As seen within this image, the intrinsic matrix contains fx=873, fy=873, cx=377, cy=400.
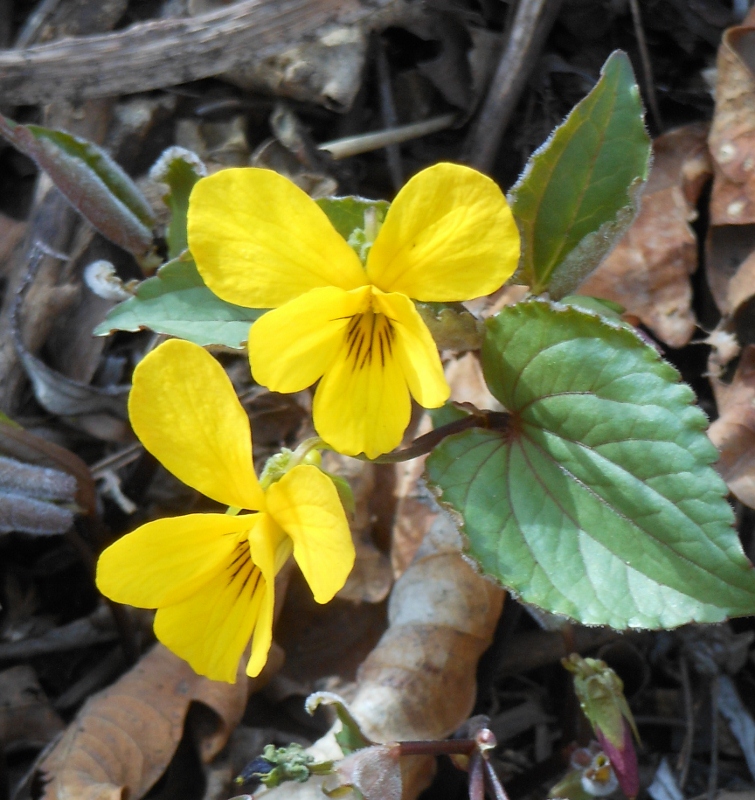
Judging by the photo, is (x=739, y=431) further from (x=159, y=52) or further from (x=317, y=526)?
(x=159, y=52)

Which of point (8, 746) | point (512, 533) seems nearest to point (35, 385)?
point (8, 746)

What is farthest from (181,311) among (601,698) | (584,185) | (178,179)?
(601,698)

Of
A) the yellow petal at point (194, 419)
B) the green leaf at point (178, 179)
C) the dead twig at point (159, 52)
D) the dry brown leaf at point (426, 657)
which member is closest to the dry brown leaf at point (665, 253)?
the dry brown leaf at point (426, 657)

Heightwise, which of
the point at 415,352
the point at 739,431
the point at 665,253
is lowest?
the point at 739,431

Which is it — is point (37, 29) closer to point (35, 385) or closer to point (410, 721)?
point (35, 385)

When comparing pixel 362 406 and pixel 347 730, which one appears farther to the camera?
pixel 347 730

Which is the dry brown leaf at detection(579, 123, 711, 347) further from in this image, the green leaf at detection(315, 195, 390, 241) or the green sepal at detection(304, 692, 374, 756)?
the green sepal at detection(304, 692, 374, 756)

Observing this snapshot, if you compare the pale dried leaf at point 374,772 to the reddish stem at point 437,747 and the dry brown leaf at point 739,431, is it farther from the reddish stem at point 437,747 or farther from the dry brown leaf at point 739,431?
the dry brown leaf at point 739,431
